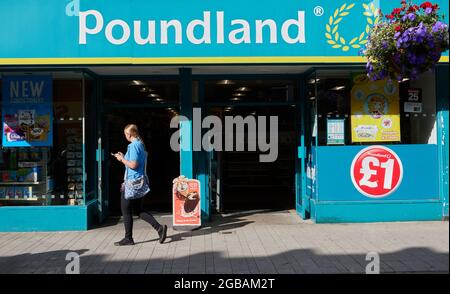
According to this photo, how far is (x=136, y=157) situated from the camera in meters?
7.06

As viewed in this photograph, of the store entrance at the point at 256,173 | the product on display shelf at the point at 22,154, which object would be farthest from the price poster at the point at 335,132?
the product on display shelf at the point at 22,154

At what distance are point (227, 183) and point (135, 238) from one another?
536 centimetres

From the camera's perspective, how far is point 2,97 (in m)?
8.48

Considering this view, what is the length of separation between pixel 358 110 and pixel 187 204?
3.42m

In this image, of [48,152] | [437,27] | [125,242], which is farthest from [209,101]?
[437,27]

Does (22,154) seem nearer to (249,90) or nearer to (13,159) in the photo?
(13,159)

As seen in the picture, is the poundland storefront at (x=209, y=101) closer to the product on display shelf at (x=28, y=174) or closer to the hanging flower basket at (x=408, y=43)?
the product on display shelf at (x=28, y=174)

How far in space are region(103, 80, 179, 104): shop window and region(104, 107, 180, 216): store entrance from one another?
333mm

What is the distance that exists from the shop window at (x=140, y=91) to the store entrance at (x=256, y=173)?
0.85 meters

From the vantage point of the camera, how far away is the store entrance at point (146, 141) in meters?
9.64

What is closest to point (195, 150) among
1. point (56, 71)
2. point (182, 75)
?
point (182, 75)

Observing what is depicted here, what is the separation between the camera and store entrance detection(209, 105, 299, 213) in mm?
9734

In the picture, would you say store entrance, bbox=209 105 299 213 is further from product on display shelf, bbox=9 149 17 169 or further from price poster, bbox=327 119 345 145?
product on display shelf, bbox=9 149 17 169
